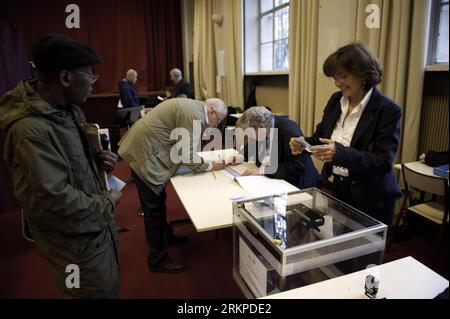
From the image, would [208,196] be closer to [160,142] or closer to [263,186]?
[263,186]

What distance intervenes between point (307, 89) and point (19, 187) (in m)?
3.20

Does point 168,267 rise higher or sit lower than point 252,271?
lower

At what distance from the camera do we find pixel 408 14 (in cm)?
244

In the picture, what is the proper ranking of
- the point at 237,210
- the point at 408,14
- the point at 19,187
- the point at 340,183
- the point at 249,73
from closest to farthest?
the point at 19,187
the point at 237,210
the point at 340,183
the point at 408,14
the point at 249,73

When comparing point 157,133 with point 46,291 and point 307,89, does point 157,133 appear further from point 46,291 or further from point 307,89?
point 307,89

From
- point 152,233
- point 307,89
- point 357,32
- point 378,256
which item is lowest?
point 152,233

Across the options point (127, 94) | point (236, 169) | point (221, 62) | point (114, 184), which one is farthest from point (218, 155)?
point (127, 94)

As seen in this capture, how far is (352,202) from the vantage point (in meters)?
1.55

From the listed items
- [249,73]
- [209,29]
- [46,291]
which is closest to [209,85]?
[209,29]

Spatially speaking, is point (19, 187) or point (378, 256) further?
point (378, 256)

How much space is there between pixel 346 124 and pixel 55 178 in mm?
1285

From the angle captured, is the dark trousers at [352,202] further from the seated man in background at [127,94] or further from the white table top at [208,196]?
the seated man in background at [127,94]

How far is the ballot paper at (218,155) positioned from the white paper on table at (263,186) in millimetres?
467

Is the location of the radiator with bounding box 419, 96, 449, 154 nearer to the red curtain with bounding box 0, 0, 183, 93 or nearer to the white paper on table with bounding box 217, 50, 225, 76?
the white paper on table with bounding box 217, 50, 225, 76
